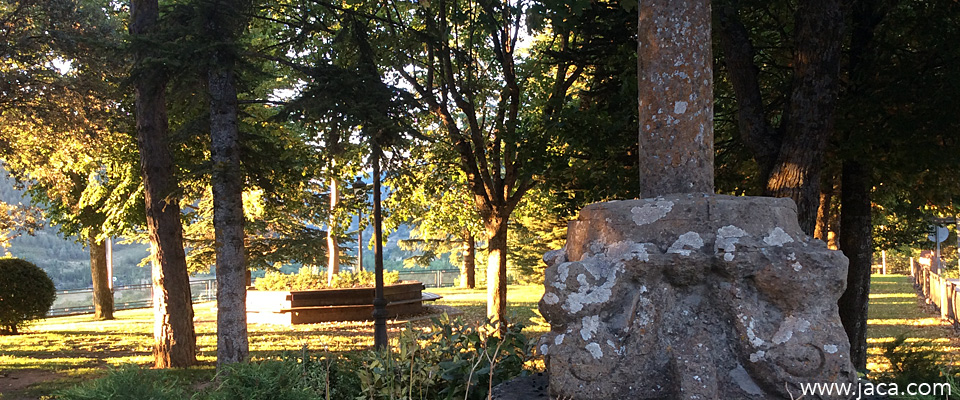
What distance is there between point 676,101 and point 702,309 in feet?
4.38

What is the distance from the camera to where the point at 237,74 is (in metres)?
9.16

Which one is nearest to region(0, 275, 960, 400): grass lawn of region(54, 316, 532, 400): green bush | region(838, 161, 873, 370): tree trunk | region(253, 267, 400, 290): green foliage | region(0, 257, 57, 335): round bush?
region(0, 257, 57, 335): round bush

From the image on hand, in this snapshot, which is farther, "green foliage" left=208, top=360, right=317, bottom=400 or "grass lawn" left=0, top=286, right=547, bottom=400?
"grass lawn" left=0, top=286, right=547, bottom=400

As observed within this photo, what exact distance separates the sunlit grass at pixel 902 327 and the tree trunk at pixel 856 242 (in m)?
1.07

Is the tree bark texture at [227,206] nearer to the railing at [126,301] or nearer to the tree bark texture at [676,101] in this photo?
the tree bark texture at [676,101]

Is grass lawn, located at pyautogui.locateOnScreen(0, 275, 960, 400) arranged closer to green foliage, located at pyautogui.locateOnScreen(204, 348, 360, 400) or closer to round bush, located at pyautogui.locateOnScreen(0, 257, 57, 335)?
round bush, located at pyautogui.locateOnScreen(0, 257, 57, 335)

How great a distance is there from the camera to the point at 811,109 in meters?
6.79

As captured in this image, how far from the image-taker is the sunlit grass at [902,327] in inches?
468

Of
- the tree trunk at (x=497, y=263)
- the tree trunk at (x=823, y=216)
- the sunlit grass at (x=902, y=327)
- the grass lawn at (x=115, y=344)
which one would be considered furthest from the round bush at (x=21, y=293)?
the sunlit grass at (x=902, y=327)

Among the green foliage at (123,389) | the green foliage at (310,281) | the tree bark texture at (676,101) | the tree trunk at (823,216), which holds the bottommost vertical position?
the green foliage at (310,281)

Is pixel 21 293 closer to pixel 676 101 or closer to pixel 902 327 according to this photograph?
pixel 676 101

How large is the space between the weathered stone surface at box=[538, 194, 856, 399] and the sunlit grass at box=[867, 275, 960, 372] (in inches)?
272

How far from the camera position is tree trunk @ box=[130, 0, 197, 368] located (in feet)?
35.7

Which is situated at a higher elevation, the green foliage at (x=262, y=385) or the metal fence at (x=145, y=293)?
the green foliage at (x=262, y=385)
